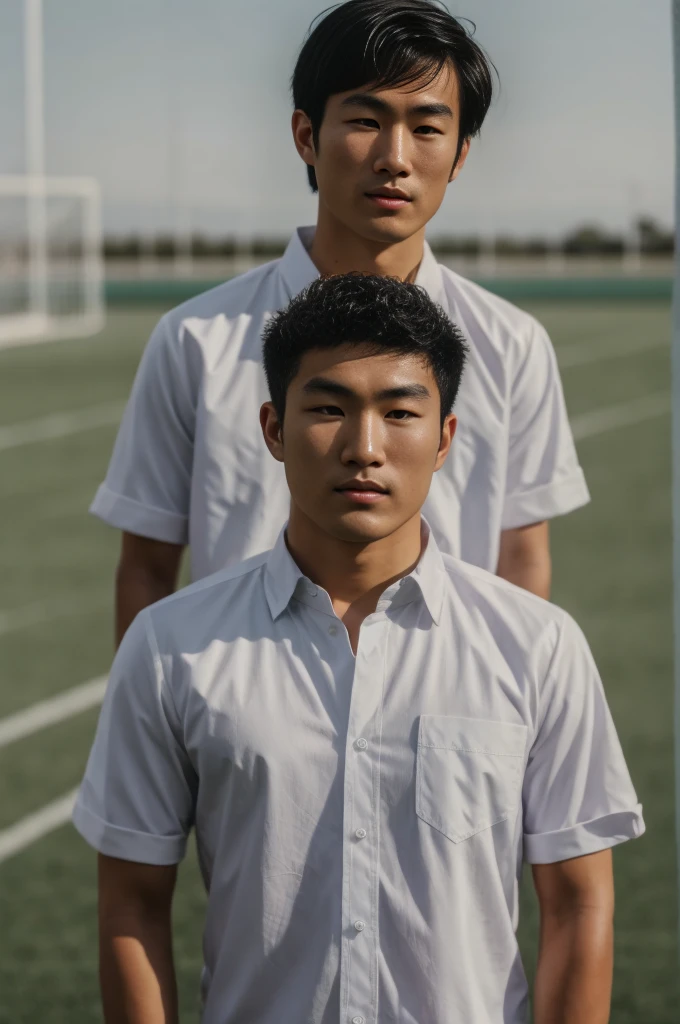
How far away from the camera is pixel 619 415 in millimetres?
18188

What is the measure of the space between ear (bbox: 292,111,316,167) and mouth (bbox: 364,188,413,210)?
0.18 meters

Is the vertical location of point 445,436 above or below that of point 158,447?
above

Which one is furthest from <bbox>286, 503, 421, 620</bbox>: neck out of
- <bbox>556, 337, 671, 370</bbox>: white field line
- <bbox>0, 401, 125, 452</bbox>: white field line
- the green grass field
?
<bbox>556, 337, 671, 370</bbox>: white field line

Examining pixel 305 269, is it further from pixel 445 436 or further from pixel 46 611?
pixel 46 611

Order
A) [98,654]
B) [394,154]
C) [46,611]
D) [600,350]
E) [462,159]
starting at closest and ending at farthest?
[394,154] → [462,159] → [98,654] → [46,611] → [600,350]

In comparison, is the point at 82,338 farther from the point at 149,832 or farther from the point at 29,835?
the point at 149,832

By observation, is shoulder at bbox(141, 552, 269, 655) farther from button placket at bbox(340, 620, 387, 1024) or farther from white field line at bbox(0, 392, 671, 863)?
white field line at bbox(0, 392, 671, 863)

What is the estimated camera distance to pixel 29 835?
6.01 meters

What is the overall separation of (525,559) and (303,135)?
0.81 m

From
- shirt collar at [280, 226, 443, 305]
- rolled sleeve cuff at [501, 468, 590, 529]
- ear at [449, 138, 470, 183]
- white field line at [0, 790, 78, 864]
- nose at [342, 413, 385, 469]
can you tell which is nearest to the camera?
nose at [342, 413, 385, 469]

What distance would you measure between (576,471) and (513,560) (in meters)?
0.19

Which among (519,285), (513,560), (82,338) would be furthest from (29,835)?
(519,285)

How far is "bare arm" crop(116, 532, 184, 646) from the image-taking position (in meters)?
2.70

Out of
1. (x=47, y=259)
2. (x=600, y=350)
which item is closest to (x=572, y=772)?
(x=600, y=350)
